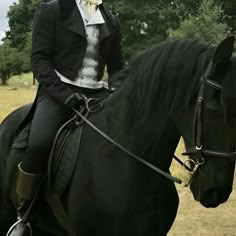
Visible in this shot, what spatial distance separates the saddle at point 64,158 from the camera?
3684 millimetres

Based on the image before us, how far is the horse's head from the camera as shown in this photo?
286cm

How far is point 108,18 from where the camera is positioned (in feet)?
13.7

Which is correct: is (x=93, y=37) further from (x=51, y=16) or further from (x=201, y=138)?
(x=201, y=138)

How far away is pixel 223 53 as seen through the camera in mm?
2910

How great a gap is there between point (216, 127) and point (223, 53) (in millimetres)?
402

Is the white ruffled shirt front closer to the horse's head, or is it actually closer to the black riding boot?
the black riding boot

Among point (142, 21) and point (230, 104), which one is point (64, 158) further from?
point (142, 21)

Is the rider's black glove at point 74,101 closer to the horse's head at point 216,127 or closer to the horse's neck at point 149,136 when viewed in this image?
the horse's neck at point 149,136

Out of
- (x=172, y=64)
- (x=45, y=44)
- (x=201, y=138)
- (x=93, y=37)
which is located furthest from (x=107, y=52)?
(x=201, y=138)

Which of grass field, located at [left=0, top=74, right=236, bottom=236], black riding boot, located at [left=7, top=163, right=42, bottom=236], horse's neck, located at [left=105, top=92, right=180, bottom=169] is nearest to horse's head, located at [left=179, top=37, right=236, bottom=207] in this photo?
horse's neck, located at [left=105, top=92, right=180, bottom=169]

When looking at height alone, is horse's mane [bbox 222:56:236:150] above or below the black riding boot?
above

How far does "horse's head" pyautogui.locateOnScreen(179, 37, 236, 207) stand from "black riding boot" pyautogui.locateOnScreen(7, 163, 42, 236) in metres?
1.35

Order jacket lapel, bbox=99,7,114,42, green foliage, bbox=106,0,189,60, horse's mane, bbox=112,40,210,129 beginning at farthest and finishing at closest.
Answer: green foliage, bbox=106,0,189,60 < jacket lapel, bbox=99,7,114,42 < horse's mane, bbox=112,40,210,129

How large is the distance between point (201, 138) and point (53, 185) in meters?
1.35
